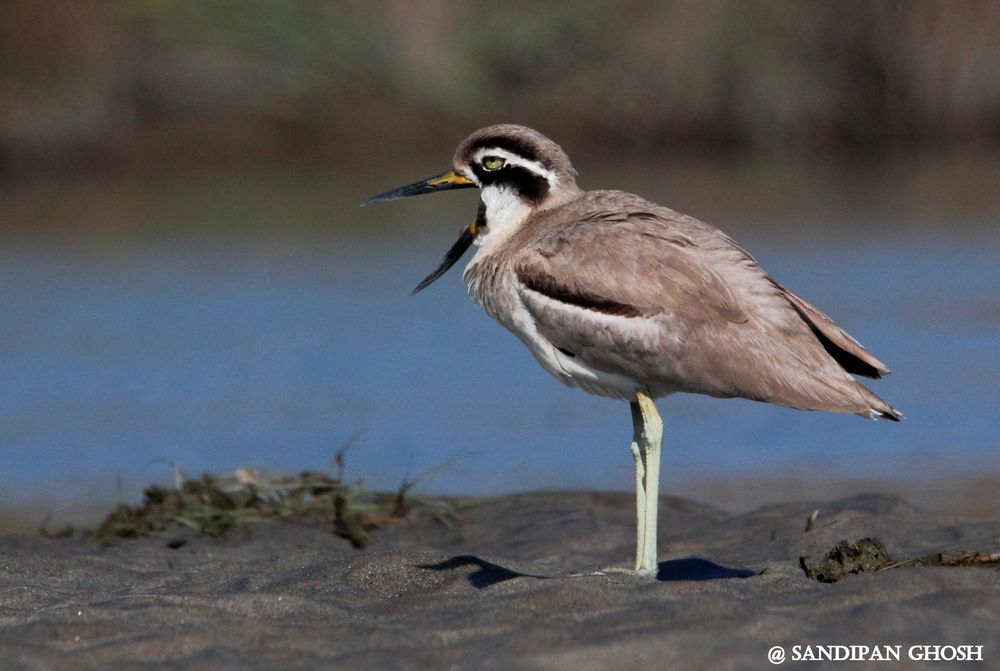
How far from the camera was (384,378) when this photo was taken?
1286 cm

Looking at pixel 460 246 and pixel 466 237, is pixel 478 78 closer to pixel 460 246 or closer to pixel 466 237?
pixel 460 246

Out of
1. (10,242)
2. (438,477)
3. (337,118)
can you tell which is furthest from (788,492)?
(337,118)

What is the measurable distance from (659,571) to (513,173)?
1733mm

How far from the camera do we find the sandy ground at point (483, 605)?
190 inches

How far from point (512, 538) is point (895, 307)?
7.49 m

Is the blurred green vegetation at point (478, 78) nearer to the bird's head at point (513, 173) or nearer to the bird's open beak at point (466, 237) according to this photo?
the bird's open beak at point (466, 237)

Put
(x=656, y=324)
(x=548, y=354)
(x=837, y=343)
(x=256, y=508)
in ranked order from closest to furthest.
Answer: (x=656, y=324) → (x=837, y=343) → (x=548, y=354) → (x=256, y=508)

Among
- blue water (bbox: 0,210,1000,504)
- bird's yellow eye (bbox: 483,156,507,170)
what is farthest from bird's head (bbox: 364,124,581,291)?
blue water (bbox: 0,210,1000,504)

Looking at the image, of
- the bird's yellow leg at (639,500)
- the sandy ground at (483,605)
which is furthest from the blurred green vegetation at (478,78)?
the bird's yellow leg at (639,500)

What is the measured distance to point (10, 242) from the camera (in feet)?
60.0

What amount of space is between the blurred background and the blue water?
3cm

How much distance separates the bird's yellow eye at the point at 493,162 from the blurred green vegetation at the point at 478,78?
1595cm

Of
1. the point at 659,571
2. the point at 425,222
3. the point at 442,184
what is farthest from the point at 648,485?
the point at 425,222

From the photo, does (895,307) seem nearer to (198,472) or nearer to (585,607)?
(198,472)
